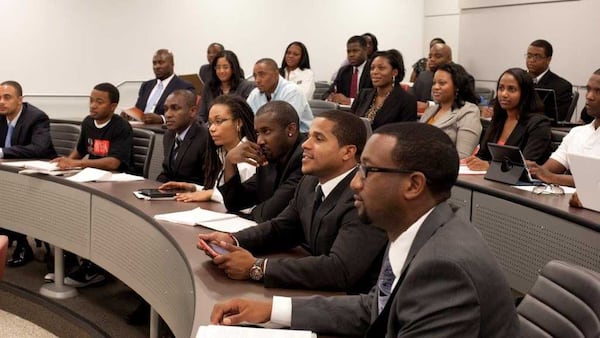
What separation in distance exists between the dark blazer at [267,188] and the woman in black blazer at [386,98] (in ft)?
6.86

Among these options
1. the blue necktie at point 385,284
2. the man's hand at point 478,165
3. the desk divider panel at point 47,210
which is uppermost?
the blue necktie at point 385,284

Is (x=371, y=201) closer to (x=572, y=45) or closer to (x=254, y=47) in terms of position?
(x=572, y=45)

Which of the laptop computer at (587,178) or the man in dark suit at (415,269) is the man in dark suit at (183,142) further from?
the man in dark suit at (415,269)

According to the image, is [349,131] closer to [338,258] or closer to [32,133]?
[338,258]

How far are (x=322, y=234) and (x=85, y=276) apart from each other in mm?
2801

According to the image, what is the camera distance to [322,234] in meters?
2.28

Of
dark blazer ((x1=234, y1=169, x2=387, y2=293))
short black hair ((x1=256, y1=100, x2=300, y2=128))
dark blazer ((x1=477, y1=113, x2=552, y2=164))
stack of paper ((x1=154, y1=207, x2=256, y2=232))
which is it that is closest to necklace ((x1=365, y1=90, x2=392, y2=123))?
dark blazer ((x1=477, y1=113, x2=552, y2=164))

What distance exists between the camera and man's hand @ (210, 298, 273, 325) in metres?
1.77

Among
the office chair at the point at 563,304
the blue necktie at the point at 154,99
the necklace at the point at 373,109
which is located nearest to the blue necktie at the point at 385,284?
the office chair at the point at 563,304

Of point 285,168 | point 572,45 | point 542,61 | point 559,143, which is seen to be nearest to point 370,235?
point 285,168

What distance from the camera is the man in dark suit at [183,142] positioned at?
13.9 feet

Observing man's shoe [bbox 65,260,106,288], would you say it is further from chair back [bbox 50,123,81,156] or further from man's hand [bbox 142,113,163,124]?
man's hand [bbox 142,113,163,124]

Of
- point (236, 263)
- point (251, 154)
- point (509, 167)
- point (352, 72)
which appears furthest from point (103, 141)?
point (352, 72)

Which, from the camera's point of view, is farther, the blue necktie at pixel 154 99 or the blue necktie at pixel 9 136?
the blue necktie at pixel 154 99
